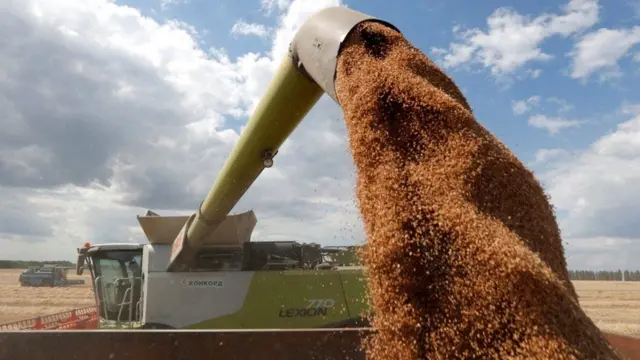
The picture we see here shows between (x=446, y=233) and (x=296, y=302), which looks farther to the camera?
(x=296, y=302)

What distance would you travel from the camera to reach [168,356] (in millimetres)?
2727

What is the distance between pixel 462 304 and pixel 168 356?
1590mm

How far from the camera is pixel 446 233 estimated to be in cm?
202

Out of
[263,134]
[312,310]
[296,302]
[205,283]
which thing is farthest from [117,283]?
[263,134]

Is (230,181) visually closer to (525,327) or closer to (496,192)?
(496,192)

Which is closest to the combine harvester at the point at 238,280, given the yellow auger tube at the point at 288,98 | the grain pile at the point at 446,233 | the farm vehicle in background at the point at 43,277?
the yellow auger tube at the point at 288,98

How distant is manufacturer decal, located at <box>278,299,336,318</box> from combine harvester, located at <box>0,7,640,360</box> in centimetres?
1

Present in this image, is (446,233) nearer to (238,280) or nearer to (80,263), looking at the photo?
(238,280)

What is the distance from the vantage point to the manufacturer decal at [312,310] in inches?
212

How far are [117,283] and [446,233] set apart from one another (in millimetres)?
5316

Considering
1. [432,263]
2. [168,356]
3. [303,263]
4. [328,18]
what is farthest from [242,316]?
[432,263]

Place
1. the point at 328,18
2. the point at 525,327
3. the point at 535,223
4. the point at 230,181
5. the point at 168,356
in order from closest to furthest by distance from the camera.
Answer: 1. the point at 525,327
2. the point at 535,223
3. the point at 168,356
4. the point at 328,18
5. the point at 230,181

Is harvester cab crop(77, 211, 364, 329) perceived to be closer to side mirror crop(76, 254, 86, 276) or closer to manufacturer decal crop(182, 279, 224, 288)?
manufacturer decal crop(182, 279, 224, 288)

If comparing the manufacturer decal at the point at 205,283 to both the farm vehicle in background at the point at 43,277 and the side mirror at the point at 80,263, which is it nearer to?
the side mirror at the point at 80,263
